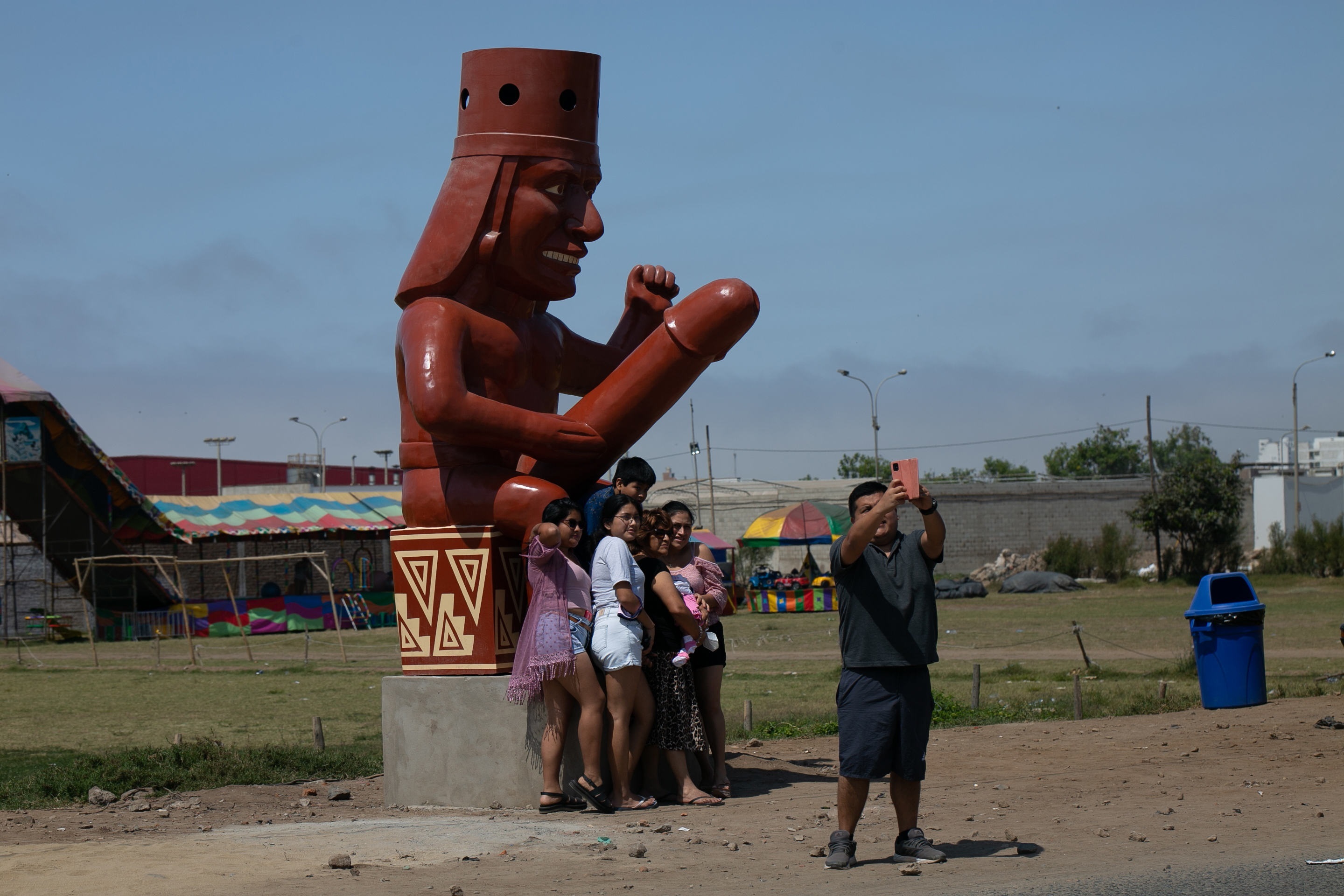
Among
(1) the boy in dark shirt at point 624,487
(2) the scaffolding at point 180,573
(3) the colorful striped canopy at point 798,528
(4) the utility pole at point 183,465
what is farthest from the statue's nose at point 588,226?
(4) the utility pole at point 183,465

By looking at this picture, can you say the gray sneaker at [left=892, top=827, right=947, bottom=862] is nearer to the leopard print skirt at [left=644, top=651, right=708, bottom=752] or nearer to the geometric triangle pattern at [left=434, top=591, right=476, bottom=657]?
the leopard print skirt at [left=644, top=651, right=708, bottom=752]

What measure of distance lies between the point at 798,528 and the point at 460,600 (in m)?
28.0

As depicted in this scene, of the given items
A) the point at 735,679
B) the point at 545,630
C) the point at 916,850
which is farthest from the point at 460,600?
the point at 735,679

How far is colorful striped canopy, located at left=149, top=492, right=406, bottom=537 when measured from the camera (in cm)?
3256

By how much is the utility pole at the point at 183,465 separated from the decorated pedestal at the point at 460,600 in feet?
175

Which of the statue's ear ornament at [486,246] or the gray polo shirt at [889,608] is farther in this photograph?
the statue's ear ornament at [486,246]

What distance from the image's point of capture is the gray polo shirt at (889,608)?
5688mm

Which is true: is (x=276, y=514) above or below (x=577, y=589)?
above

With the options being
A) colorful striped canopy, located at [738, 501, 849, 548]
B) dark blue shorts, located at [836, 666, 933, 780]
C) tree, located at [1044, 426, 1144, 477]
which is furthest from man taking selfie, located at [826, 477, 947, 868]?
tree, located at [1044, 426, 1144, 477]

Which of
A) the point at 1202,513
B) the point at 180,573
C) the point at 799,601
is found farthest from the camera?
the point at 1202,513

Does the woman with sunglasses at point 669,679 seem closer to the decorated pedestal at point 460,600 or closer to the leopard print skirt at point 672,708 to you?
the leopard print skirt at point 672,708

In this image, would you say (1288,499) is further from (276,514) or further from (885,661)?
(885,661)

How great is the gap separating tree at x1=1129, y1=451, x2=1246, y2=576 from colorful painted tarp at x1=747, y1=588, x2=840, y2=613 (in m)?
11.7

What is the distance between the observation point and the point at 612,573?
730cm
